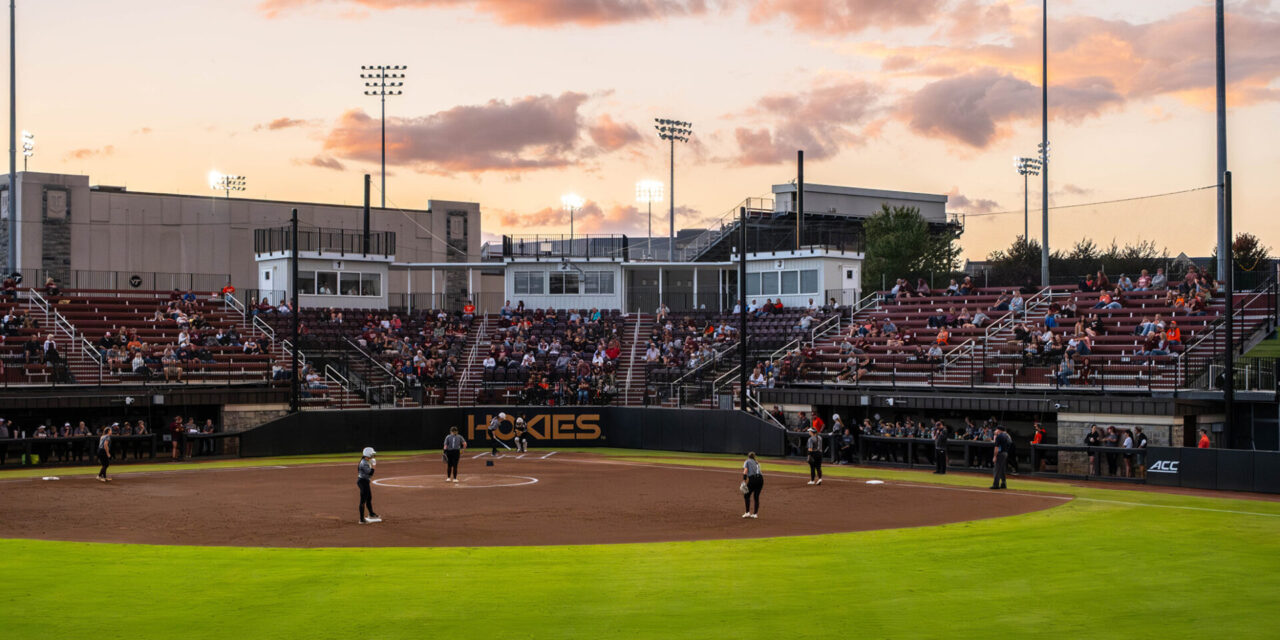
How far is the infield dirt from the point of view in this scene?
77.8ft

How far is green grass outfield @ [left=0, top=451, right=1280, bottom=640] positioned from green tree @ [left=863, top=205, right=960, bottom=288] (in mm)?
62277

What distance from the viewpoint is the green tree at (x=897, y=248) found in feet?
281

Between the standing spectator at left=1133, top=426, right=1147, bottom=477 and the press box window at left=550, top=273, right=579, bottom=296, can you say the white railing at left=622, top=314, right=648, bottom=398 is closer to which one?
the press box window at left=550, top=273, right=579, bottom=296

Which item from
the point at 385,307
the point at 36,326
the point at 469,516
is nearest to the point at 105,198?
the point at 385,307

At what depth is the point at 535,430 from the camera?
158ft

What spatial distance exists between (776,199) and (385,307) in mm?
32015

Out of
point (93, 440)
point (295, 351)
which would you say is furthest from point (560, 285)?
point (93, 440)

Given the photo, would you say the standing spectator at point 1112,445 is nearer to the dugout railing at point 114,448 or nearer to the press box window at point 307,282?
the dugout railing at point 114,448

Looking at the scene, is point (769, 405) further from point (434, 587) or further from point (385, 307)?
point (434, 587)

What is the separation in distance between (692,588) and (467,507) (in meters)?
11.8

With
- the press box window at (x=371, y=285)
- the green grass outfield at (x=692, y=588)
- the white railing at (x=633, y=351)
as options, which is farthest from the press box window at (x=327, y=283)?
the green grass outfield at (x=692, y=588)

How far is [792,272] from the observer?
5919 centimetres

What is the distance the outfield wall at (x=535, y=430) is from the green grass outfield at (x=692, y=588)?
67.7 ft

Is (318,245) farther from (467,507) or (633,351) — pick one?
(467,507)
